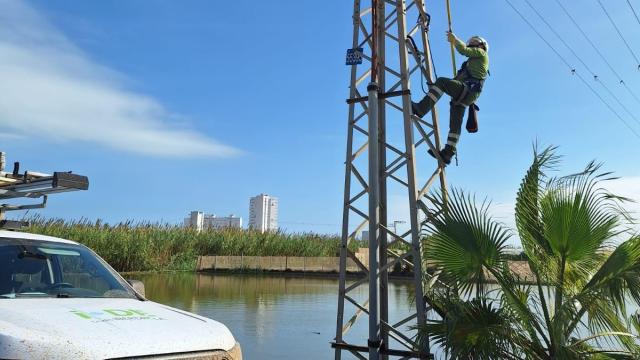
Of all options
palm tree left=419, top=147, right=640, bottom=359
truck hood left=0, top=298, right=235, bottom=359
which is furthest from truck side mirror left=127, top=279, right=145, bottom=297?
palm tree left=419, top=147, right=640, bottom=359

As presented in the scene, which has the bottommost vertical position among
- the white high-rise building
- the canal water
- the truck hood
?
the canal water

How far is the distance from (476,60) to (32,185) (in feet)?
19.8

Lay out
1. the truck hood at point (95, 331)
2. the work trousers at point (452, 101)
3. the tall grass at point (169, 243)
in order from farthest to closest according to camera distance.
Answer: the tall grass at point (169, 243)
the work trousers at point (452, 101)
the truck hood at point (95, 331)

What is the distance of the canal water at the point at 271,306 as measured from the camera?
449 inches

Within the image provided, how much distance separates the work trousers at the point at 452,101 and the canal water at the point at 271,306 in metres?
2.54

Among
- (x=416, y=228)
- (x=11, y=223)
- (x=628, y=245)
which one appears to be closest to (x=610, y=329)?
(x=628, y=245)

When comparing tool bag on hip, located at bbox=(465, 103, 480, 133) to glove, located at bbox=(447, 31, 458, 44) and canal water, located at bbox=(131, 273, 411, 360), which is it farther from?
canal water, located at bbox=(131, 273, 411, 360)

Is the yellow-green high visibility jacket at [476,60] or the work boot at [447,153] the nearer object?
the yellow-green high visibility jacket at [476,60]

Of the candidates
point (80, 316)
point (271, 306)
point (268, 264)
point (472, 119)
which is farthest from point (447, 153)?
point (268, 264)

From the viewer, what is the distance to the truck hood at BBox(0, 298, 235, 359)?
10.5 feet

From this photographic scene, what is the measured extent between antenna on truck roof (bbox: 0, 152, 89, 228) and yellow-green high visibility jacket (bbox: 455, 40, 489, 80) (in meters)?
5.33

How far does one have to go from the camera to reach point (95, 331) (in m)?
3.42

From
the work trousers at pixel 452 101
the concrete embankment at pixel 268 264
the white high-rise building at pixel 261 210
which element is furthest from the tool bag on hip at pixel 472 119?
the white high-rise building at pixel 261 210

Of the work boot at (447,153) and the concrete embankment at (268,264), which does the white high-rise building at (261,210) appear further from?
the work boot at (447,153)
